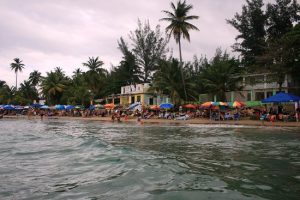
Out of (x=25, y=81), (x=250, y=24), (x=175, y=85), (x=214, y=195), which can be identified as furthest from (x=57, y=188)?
(x=25, y=81)

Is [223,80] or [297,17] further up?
[297,17]

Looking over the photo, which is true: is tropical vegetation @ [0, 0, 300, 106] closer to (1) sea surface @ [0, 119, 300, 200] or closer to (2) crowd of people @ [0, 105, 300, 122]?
(2) crowd of people @ [0, 105, 300, 122]

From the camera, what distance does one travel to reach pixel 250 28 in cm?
5272

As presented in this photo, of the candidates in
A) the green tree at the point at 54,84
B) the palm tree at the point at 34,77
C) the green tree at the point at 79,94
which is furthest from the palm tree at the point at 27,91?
the green tree at the point at 79,94

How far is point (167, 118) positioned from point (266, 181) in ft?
112

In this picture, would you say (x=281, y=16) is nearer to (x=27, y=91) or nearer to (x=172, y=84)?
(x=172, y=84)

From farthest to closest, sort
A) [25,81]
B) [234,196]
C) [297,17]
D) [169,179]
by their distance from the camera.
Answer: [25,81], [297,17], [169,179], [234,196]

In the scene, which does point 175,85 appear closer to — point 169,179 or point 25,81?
point 169,179

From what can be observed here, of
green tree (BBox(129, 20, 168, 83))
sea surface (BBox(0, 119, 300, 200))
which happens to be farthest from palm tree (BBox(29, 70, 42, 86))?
sea surface (BBox(0, 119, 300, 200))

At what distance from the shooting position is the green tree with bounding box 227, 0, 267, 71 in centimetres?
5219

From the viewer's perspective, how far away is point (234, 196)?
22.4 ft

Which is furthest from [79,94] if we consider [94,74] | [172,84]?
[172,84]

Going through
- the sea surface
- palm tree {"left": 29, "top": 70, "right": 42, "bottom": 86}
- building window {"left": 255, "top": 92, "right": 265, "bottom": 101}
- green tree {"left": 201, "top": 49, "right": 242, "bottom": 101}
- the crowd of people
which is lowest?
the sea surface

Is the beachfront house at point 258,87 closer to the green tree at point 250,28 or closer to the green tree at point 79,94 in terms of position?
the green tree at point 250,28
